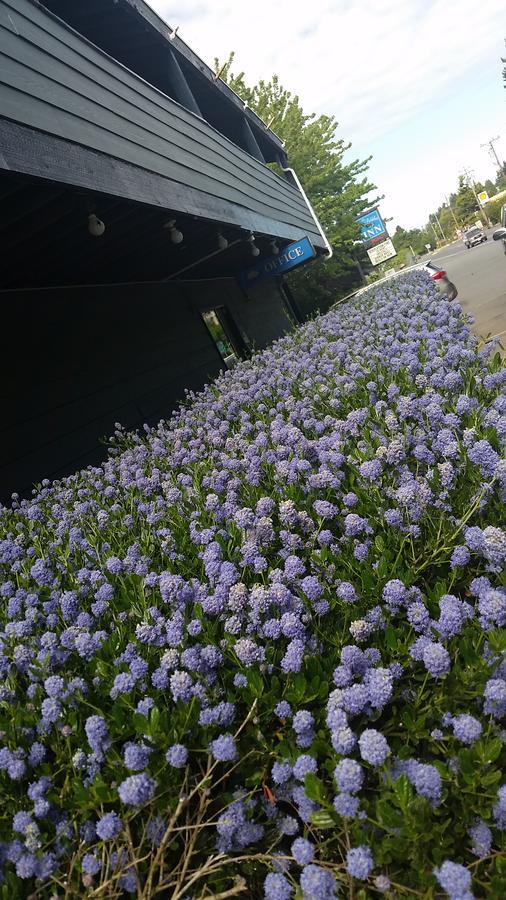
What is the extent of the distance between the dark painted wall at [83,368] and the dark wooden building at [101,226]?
0.02 meters

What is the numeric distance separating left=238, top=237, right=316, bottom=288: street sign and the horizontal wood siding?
3.11 meters

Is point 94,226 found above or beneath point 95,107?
beneath

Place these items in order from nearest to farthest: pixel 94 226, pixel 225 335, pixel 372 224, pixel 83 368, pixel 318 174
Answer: pixel 94 226
pixel 83 368
pixel 225 335
pixel 318 174
pixel 372 224

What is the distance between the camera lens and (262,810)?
5.16 ft

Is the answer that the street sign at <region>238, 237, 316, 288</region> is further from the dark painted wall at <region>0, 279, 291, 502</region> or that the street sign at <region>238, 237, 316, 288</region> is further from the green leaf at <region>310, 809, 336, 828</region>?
the green leaf at <region>310, 809, 336, 828</region>

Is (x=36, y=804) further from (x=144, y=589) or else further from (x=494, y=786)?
(x=494, y=786)

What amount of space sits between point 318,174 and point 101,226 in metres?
28.0

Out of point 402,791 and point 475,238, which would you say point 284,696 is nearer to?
point 402,791

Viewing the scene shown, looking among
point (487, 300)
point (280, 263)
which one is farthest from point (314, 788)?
point (487, 300)

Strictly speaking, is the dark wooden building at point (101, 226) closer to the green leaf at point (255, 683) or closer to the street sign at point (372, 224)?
the green leaf at point (255, 683)

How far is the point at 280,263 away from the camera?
12758 millimetres

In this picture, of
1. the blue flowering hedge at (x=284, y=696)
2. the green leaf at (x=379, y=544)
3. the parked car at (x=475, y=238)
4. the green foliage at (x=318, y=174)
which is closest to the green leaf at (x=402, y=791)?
the blue flowering hedge at (x=284, y=696)

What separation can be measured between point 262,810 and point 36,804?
2.16 feet

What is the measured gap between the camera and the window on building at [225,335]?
11235mm
